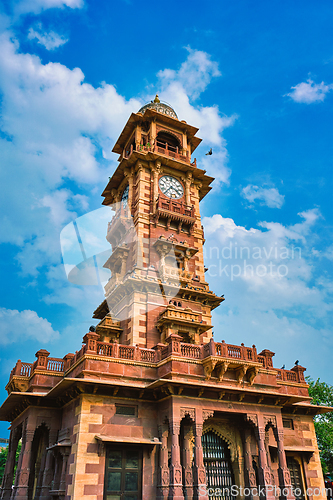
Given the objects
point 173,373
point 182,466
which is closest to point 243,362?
point 173,373

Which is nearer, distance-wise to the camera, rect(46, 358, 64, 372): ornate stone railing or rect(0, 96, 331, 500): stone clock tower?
rect(0, 96, 331, 500): stone clock tower

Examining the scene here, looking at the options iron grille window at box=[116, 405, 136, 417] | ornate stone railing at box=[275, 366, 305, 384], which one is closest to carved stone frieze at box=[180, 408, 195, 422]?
iron grille window at box=[116, 405, 136, 417]

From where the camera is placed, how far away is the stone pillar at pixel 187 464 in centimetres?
1881

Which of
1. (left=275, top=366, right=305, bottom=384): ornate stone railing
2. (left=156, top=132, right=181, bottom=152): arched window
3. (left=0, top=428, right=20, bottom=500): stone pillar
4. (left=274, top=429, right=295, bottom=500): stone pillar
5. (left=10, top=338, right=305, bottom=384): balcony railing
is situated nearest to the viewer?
(left=274, top=429, right=295, bottom=500): stone pillar

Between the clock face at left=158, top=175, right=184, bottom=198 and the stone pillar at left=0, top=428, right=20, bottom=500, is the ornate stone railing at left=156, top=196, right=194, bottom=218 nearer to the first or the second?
the clock face at left=158, top=175, right=184, bottom=198

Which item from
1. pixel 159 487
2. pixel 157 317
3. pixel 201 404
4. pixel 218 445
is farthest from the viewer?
pixel 157 317

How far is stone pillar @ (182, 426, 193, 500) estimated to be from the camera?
18.8m

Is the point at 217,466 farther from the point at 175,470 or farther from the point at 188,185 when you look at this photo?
the point at 188,185

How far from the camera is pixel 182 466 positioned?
20.0 m

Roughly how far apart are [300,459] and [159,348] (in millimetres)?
12038

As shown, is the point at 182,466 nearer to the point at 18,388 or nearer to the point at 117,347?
the point at 117,347

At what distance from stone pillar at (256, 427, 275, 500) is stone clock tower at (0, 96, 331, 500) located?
2.6 inches

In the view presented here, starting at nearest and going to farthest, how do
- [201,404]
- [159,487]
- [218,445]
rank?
[159,487] < [201,404] < [218,445]

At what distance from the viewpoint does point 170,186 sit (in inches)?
1423
